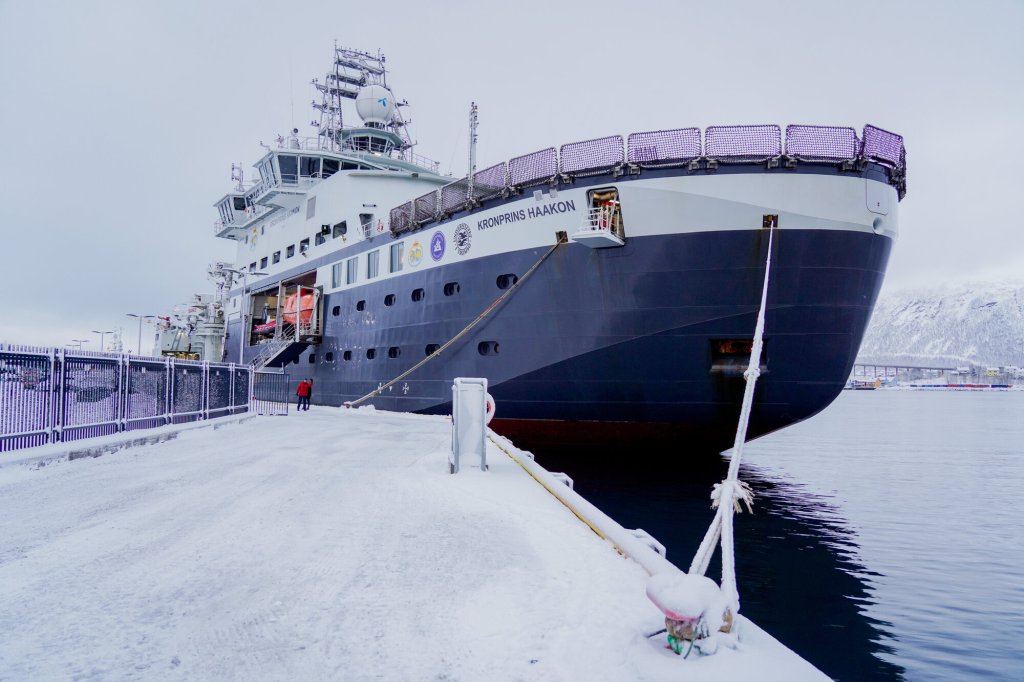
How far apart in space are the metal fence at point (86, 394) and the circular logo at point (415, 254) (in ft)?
25.7

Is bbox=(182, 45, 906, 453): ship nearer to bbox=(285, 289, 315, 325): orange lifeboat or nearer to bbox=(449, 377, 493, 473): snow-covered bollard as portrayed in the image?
bbox=(285, 289, 315, 325): orange lifeboat

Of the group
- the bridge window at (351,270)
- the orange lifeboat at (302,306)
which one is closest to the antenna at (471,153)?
the bridge window at (351,270)

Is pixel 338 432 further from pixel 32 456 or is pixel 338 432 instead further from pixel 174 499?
pixel 174 499

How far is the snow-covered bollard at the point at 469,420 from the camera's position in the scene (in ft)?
31.8

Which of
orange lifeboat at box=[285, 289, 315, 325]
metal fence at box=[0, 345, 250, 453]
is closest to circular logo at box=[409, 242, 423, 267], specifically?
orange lifeboat at box=[285, 289, 315, 325]

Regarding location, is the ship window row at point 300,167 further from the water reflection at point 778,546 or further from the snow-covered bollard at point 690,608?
the snow-covered bollard at point 690,608

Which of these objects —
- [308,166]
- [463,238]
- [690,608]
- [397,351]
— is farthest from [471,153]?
[690,608]

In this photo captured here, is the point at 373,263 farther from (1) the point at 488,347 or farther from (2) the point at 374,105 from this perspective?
(2) the point at 374,105

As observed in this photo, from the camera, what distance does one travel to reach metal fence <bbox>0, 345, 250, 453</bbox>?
10.9 metres

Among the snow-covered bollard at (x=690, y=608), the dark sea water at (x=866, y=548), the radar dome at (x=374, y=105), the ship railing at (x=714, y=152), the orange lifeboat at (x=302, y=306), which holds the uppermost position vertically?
the radar dome at (x=374, y=105)

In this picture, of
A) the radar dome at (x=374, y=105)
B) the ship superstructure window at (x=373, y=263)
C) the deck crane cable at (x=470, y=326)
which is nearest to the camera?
the deck crane cable at (x=470, y=326)

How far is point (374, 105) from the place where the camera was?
124 feet

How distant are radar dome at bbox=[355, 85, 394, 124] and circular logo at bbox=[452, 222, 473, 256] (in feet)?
67.1

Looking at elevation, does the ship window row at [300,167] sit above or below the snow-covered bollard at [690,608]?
above
